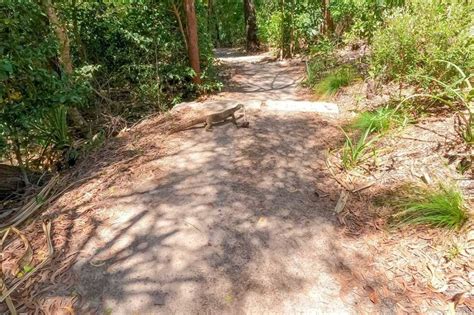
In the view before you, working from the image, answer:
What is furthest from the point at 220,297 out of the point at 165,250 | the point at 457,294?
the point at 457,294

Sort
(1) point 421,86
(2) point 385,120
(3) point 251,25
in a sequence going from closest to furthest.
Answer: (2) point 385,120 → (1) point 421,86 → (3) point 251,25

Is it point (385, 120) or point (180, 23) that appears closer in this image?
point (385, 120)

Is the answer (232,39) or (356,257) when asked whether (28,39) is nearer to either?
(356,257)

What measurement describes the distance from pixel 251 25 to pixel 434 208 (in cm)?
1095

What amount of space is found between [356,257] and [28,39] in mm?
3709

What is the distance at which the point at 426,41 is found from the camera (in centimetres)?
376

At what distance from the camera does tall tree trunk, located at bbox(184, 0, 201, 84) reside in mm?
5352

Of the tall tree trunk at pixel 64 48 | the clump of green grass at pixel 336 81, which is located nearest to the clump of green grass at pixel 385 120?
the clump of green grass at pixel 336 81

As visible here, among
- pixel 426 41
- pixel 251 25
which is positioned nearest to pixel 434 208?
pixel 426 41

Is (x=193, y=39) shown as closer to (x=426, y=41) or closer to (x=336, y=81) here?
(x=336, y=81)

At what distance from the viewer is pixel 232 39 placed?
756 inches

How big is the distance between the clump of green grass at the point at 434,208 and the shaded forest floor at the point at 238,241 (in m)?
0.09

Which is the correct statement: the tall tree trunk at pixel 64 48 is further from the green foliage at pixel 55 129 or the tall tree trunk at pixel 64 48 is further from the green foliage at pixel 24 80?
the green foliage at pixel 55 129

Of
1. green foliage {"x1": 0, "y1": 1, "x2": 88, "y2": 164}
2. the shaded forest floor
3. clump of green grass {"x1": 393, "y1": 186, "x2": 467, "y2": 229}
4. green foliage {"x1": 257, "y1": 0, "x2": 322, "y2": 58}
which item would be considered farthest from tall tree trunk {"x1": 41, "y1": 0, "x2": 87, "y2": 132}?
green foliage {"x1": 257, "y1": 0, "x2": 322, "y2": 58}
